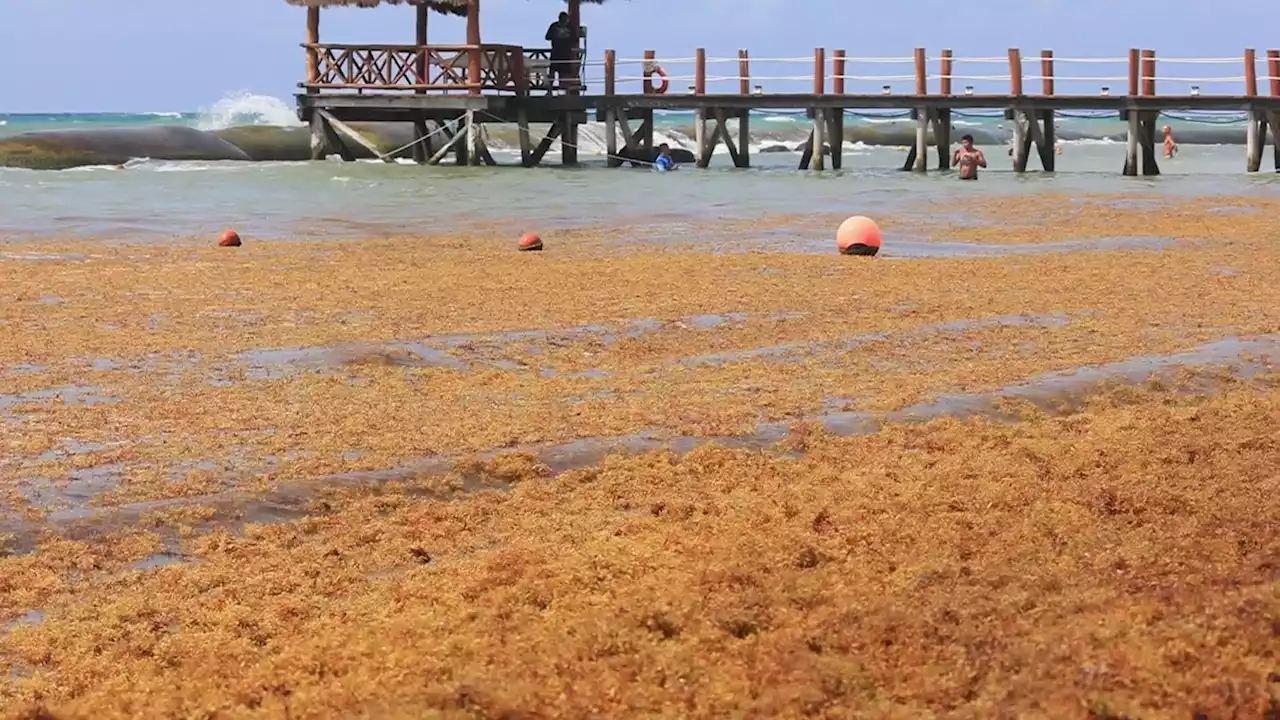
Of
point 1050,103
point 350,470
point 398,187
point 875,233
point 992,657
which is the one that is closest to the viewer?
point 992,657

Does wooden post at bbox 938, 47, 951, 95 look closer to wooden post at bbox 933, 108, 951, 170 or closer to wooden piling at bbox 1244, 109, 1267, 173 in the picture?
wooden post at bbox 933, 108, 951, 170

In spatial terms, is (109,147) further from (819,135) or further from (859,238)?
(859,238)

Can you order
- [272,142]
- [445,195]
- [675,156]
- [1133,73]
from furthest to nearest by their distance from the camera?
[272,142] → [675,156] → [1133,73] → [445,195]

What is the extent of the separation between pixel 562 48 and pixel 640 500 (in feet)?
109

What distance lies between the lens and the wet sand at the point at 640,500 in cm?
401

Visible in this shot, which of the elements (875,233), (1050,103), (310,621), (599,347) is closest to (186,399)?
(599,347)

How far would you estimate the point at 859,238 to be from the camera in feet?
51.0

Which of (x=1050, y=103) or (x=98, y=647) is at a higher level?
(x=1050, y=103)

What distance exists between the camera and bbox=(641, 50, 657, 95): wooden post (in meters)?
38.1

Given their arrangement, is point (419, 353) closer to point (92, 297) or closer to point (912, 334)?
point (912, 334)

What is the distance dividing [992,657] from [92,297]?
9.39 m

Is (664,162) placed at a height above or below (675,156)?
below

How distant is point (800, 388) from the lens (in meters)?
8.35

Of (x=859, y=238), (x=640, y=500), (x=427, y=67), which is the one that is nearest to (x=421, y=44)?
(x=427, y=67)
